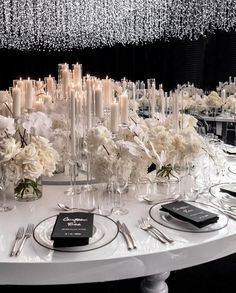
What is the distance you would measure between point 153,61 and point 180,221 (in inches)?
268

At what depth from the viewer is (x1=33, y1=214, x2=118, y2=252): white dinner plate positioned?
1152 mm

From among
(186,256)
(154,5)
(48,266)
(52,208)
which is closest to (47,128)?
(52,208)

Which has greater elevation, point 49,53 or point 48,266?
point 49,53

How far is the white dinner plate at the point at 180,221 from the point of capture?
1282mm

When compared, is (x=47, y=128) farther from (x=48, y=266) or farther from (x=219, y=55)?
(x=219, y=55)

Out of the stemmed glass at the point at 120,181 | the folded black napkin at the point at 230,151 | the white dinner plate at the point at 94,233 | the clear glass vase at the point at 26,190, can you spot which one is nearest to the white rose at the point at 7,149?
the clear glass vase at the point at 26,190

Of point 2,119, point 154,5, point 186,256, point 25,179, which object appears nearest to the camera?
point 186,256

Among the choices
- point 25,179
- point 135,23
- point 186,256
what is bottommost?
point 186,256

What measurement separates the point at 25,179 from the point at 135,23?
5807mm

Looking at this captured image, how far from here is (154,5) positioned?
5.77 metres

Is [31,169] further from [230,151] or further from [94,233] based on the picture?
[230,151]

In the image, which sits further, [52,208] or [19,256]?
[52,208]

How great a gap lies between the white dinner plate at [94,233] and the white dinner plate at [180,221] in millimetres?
179

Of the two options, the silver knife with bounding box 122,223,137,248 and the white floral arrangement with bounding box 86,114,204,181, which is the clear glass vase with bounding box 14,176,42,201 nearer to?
the white floral arrangement with bounding box 86,114,204,181
